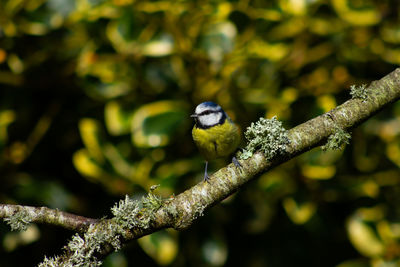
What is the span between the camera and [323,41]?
66.7 inches

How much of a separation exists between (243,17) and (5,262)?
135 cm

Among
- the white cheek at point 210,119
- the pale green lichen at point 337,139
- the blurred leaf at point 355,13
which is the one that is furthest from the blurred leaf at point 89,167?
the blurred leaf at point 355,13

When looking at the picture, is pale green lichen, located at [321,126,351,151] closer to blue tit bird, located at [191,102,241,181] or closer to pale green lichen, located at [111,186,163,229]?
pale green lichen, located at [111,186,163,229]

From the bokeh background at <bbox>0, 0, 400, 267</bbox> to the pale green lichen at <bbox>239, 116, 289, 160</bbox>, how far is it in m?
0.50

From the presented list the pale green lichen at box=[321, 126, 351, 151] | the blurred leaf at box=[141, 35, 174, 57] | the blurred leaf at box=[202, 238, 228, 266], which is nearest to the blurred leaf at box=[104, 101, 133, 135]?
the blurred leaf at box=[141, 35, 174, 57]

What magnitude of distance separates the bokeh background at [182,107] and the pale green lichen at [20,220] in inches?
25.6

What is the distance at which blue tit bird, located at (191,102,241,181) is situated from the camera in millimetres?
1589

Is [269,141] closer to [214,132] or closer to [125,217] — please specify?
[125,217]

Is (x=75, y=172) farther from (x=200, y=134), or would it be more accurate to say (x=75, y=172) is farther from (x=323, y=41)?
(x=323, y=41)

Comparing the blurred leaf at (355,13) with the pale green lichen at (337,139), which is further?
the blurred leaf at (355,13)

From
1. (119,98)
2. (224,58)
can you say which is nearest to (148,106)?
(119,98)

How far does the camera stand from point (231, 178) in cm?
96

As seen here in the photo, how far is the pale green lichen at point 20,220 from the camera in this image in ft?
2.76

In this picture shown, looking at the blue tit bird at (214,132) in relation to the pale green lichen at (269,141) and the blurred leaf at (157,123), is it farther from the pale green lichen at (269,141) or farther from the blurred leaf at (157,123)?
the pale green lichen at (269,141)
